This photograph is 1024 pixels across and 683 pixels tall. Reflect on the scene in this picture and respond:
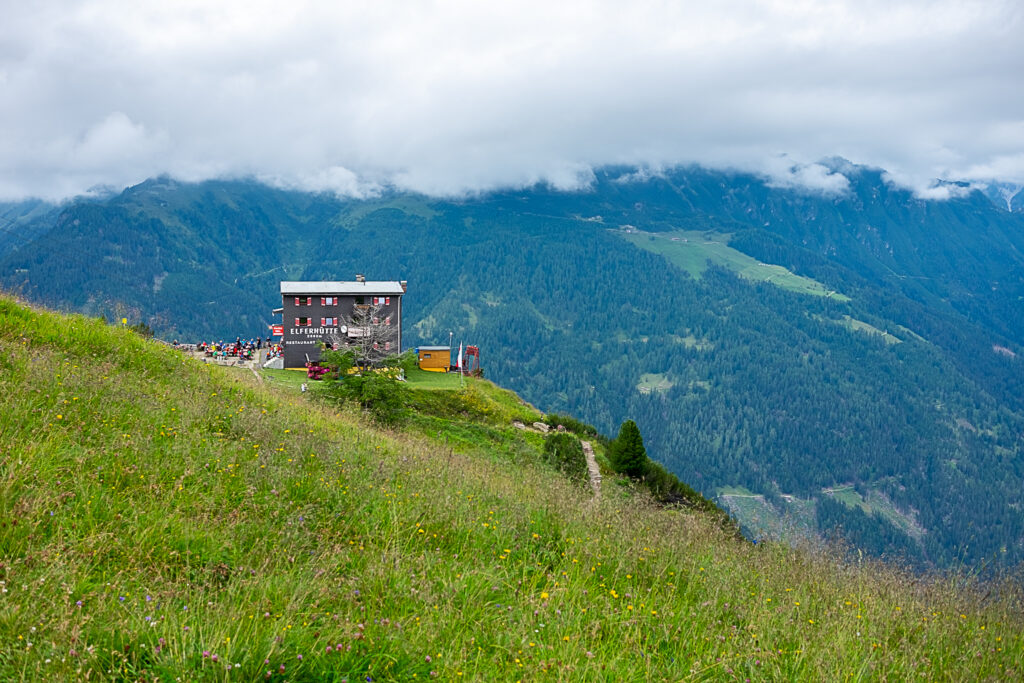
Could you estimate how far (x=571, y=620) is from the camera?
5.23m

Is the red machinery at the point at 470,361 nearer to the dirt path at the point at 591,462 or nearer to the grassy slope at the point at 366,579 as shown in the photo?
the dirt path at the point at 591,462

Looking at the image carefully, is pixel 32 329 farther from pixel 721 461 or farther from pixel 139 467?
pixel 721 461

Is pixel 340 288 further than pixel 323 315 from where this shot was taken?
Yes

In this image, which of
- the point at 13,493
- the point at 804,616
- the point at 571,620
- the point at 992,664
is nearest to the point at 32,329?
the point at 13,493

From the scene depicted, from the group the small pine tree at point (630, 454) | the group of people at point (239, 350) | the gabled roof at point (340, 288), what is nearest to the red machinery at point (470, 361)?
the gabled roof at point (340, 288)

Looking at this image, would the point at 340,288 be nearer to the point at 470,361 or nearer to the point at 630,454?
the point at 470,361

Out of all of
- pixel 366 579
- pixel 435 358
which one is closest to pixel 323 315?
pixel 435 358

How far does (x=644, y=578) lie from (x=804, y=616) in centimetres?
144

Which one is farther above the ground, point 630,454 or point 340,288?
point 340,288

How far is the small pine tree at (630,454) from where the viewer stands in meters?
28.9

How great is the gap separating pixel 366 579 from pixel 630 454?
970 inches

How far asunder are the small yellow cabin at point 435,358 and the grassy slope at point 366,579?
4971cm

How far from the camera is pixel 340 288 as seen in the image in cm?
A: 5428

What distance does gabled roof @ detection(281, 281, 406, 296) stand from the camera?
53.5 metres
